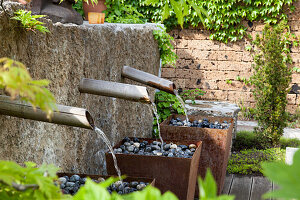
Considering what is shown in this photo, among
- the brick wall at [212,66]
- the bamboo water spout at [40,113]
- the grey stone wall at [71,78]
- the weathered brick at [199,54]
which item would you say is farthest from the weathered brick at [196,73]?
the bamboo water spout at [40,113]

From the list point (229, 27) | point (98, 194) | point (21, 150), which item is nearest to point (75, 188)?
point (21, 150)

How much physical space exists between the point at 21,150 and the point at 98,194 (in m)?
1.21

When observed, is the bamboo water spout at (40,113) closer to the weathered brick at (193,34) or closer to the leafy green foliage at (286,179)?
the leafy green foliage at (286,179)

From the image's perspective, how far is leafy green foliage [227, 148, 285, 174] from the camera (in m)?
4.25

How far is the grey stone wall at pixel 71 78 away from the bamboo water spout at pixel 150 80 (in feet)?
0.25

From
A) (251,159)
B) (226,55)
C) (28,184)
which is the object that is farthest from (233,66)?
(28,184)

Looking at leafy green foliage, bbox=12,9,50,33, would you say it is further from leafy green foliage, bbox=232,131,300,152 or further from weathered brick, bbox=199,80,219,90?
weathered brick, bbox=199,80,219,90

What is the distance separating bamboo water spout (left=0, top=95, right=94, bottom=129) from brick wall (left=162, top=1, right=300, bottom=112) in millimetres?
5773

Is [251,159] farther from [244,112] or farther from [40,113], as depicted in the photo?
[40,113]

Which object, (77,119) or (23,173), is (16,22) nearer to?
(77,119)

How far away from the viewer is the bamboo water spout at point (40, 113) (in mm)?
1365

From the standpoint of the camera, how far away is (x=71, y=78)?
2127 mm

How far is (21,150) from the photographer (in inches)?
66.1

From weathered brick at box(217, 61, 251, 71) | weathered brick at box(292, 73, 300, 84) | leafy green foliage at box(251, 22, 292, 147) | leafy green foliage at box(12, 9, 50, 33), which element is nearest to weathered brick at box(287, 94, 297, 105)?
weathered brick at box(292, 73, 300, 84)
